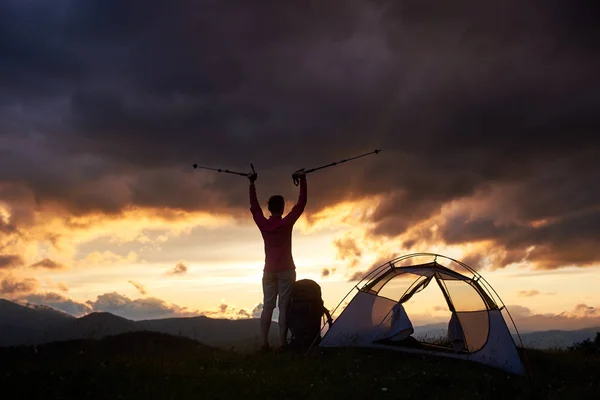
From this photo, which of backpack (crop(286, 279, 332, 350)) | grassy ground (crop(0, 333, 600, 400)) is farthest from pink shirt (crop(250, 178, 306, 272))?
grassy ground (crop(0, 333, 600, 400))

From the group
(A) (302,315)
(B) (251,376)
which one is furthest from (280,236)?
(B) (251,376)

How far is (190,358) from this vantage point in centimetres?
1472

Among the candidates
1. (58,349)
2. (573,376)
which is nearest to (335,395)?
(58,349)

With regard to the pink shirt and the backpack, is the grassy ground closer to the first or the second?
the backpack

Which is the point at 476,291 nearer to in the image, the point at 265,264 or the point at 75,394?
the point at 265,264

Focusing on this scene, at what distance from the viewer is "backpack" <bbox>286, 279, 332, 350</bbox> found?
632 inches

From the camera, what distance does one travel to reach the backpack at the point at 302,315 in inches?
632

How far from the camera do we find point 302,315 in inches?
633

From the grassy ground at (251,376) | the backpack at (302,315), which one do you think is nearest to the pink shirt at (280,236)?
the backpack at (302,315)

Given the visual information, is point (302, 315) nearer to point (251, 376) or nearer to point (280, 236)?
point (280, 236)

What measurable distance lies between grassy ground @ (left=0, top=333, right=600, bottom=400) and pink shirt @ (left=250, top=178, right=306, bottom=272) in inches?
91.3

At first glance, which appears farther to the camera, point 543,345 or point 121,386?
point 543,345

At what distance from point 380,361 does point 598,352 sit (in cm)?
1019

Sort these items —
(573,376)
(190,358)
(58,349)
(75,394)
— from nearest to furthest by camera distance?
1. (75,394)
2. (58,349)
3. (190,358)
4. (573,376)
